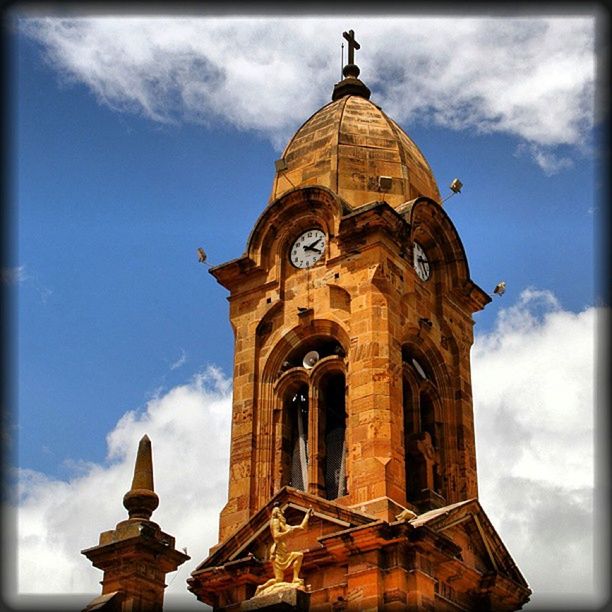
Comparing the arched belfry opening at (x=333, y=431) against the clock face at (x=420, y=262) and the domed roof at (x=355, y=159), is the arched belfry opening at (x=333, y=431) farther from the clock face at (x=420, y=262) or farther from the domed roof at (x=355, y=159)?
the domed roof at (x=355, y=159)

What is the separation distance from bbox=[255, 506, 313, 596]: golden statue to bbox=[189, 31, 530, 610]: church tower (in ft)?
3.13

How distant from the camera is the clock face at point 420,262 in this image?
33.4 meters

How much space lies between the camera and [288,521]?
27.7m

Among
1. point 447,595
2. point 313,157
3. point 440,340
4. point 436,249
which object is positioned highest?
point 313,157

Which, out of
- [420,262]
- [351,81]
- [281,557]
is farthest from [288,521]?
[351,81]

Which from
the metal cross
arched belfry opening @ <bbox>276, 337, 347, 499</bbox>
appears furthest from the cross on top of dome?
arched belfry opening @ <bbox>276, 337, 347, 499</bbox>

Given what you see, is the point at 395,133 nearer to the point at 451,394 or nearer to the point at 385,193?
the point at 385,193

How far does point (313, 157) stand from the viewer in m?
35.1

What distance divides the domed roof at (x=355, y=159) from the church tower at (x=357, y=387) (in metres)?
0.06

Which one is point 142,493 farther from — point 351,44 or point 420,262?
point 351,44

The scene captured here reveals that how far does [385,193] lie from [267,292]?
15.2 ft

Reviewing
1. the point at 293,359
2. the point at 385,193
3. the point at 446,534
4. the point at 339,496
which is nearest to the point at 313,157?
the point at 385,193

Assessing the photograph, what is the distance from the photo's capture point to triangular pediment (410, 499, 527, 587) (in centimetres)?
2730

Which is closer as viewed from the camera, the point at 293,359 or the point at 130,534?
the point at 130,534
